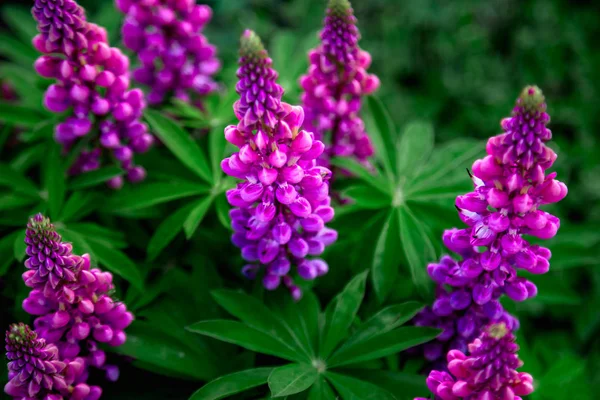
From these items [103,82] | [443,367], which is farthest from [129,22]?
[443,367]

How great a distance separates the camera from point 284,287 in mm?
2170

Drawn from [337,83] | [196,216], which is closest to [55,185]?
[196,216]

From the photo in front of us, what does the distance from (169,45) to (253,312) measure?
52.9 inches

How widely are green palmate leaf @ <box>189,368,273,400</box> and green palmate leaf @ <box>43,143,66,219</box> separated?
100 cm

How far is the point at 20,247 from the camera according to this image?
2.06 m

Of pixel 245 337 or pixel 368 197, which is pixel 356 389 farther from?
pixel 368 197

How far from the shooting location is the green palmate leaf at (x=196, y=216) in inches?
80.1

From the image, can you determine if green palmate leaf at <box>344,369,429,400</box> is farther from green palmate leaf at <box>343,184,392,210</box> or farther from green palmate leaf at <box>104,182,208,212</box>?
green palmate leaf at <box>104,182,208,212</box>

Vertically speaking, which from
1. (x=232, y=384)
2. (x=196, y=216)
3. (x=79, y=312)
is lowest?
(x=232, y=384)

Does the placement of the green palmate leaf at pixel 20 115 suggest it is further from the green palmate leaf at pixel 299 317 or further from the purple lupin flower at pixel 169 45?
the green palmate leaf at pixel 299 317

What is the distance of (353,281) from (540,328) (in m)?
2.31

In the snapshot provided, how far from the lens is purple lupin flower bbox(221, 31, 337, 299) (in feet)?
5.41

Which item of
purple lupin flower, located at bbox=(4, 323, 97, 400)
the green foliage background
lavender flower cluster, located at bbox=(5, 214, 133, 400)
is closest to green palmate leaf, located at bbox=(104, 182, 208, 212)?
the green foliage background

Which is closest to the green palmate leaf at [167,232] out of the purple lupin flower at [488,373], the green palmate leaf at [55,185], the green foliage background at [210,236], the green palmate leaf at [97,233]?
the green foliage background at [210,236]
